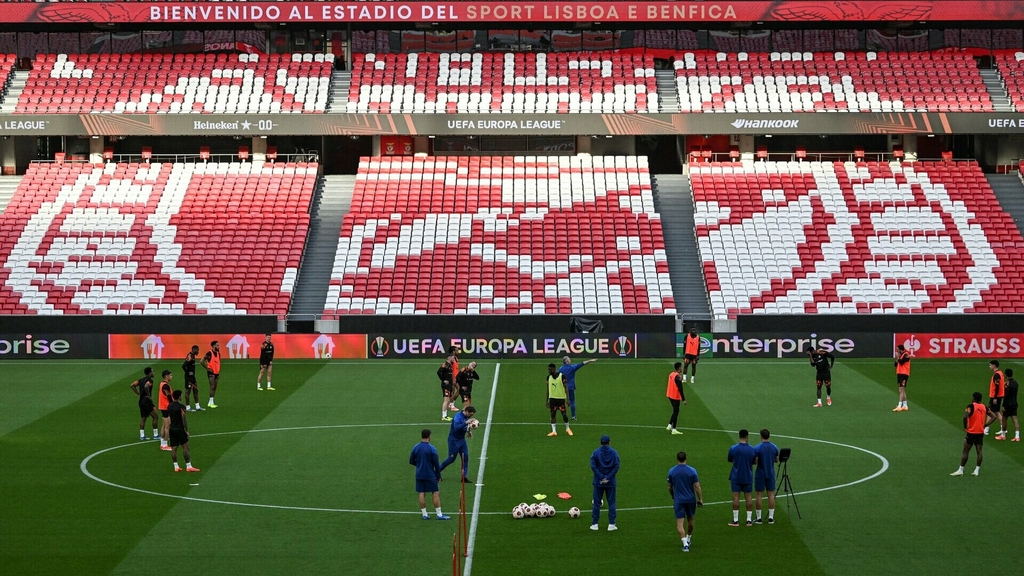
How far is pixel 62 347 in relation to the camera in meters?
41.3

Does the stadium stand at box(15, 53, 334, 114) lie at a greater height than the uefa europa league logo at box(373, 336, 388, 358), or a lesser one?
greater

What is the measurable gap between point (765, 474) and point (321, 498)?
24.6 ft

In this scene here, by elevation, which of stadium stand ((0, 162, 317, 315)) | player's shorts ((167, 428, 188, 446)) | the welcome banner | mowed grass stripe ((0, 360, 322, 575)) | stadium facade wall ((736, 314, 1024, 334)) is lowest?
mowed grass stripe ((0, 360, 322, 575))

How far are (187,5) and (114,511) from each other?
39263 mm

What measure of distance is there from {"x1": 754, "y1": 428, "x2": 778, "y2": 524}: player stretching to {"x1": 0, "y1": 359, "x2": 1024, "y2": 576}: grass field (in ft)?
1.05

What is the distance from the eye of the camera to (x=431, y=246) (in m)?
49.2

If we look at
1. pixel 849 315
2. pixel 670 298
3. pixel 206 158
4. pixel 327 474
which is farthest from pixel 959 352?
pixel 206 158

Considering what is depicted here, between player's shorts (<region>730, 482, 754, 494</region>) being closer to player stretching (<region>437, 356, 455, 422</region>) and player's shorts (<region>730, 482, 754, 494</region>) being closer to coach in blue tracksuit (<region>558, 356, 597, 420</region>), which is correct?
coach in blue tracksuit (<region>558, 356, 597, 420</region>)

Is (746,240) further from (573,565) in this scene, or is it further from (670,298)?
(573,565)

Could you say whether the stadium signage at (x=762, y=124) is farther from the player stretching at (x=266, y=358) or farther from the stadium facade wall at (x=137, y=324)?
the player stretching at (x=266, y=358)

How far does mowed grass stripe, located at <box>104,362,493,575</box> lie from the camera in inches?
679

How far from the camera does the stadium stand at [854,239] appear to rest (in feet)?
150

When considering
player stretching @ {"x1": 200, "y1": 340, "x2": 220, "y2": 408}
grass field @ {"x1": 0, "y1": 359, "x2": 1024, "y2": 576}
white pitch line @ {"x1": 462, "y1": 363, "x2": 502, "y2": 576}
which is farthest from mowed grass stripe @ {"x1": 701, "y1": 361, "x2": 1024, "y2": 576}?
player stretching @ {"x1": 200, "y1": 340, "x2": 220, "y2": 408}

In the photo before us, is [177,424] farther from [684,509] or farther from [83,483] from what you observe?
[684,509]
